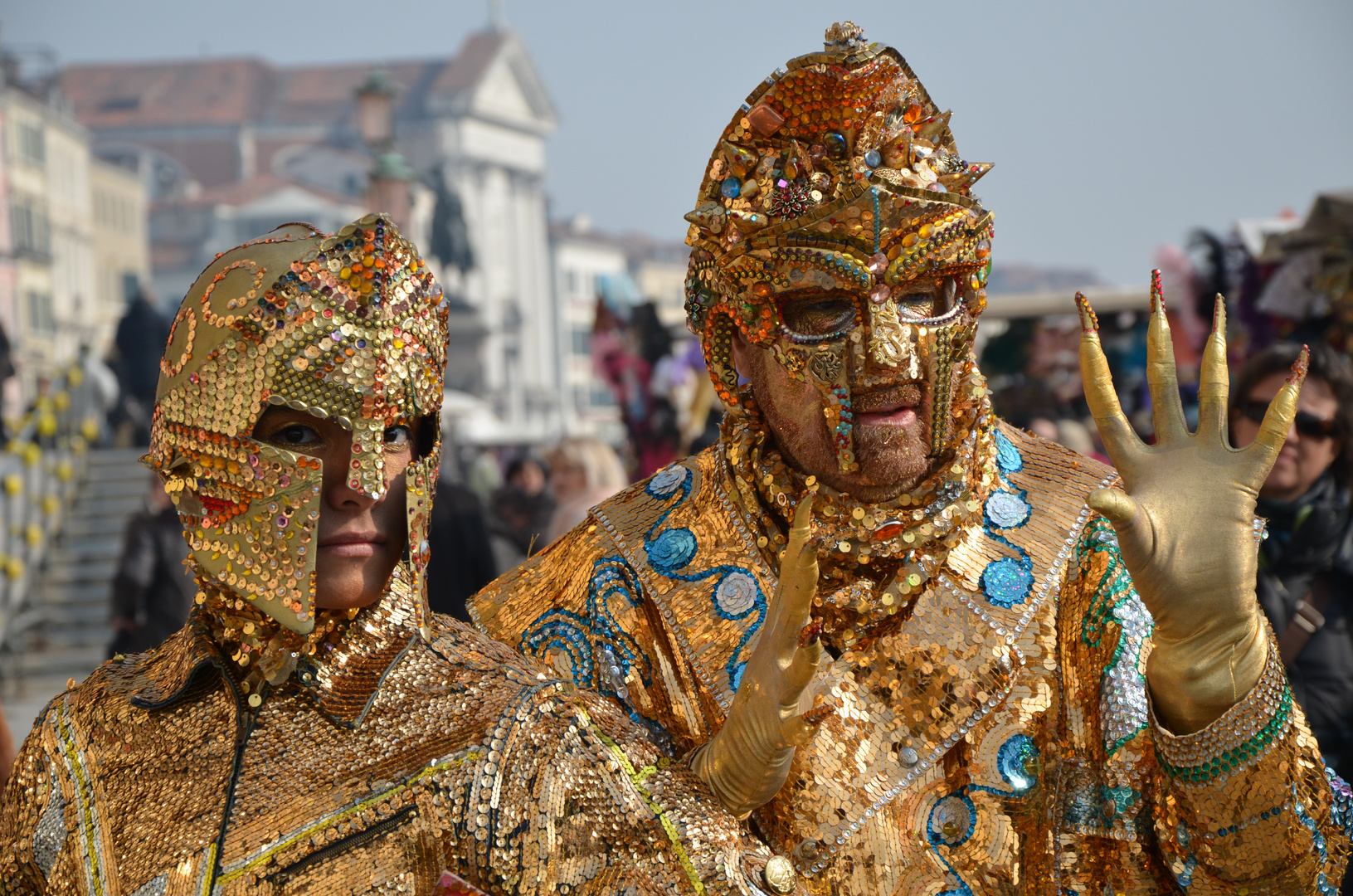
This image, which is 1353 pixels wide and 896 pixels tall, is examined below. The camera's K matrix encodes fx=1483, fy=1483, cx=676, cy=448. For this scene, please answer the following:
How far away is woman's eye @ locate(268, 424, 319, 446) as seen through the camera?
2.28 m

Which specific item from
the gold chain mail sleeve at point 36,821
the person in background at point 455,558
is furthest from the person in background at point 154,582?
the gold chain mail sleeve at point 36,821

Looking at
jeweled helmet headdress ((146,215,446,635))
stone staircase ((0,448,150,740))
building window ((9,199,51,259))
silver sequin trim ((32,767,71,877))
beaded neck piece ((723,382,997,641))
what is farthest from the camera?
building window ((9,199,51,259))

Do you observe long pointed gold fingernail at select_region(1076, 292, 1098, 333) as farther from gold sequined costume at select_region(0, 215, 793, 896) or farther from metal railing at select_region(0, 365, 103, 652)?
metal railing at select_region(0, 365, 103, 652)

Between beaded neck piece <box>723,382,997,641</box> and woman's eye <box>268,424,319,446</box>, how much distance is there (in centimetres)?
93

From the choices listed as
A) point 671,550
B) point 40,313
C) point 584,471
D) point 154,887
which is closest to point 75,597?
point 584,471

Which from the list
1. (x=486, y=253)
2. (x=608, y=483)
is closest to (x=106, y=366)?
(x=608, y=483)

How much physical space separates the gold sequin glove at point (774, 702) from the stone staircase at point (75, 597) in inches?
338

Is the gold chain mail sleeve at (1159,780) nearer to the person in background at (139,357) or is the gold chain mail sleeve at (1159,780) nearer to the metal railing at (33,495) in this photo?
the metal railing at (33,495)

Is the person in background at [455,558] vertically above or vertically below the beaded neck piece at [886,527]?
below

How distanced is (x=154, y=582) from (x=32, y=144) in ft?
159

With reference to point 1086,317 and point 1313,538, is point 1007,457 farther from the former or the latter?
point 1313,538

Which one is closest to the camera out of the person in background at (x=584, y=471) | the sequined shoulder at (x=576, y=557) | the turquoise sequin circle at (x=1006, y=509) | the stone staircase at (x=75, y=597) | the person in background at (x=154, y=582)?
the turquoise sequin circle at (x=1006, y=509)

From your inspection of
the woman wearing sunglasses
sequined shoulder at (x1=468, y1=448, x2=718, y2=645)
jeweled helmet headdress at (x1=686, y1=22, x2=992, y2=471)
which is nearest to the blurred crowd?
the woman wearing sunglasses

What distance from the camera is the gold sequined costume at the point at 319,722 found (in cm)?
217
